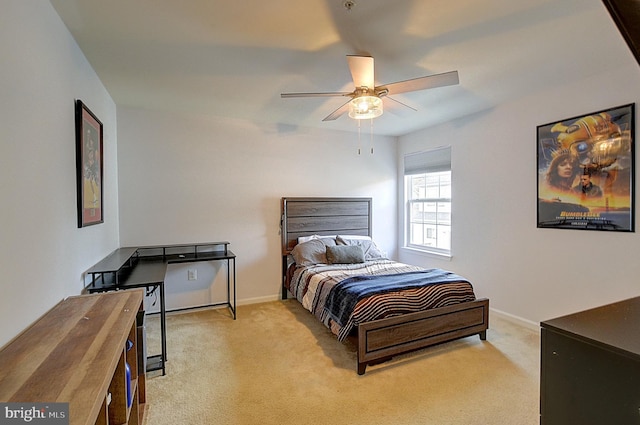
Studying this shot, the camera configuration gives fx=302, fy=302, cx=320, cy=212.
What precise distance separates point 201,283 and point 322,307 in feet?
5.67

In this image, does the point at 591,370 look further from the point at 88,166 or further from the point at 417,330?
the point at 88,166

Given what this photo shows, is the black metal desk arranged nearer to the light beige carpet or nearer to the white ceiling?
the light beige carpet

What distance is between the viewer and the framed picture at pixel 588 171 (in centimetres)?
256

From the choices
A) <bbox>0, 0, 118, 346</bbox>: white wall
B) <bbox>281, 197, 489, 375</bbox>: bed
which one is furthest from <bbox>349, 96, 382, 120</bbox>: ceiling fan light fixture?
<bbox>0, 0, 118, 346</bbox>: white wall

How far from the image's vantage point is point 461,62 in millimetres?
2445

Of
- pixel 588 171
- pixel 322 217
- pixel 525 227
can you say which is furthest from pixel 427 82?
pixel 322 217

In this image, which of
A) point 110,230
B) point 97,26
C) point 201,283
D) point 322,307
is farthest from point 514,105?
point 110,230

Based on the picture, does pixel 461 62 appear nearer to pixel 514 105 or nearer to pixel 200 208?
pixel 514 105

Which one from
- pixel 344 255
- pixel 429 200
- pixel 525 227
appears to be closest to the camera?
pixel 525 227

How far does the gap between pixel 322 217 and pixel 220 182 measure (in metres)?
1.50

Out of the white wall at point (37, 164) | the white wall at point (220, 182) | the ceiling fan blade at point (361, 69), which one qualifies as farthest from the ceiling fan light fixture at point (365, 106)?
the white wall at point (37, 164)

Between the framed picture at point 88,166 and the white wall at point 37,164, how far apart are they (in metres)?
0.07

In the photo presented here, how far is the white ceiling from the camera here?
5.84 feet

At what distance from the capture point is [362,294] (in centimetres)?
259
